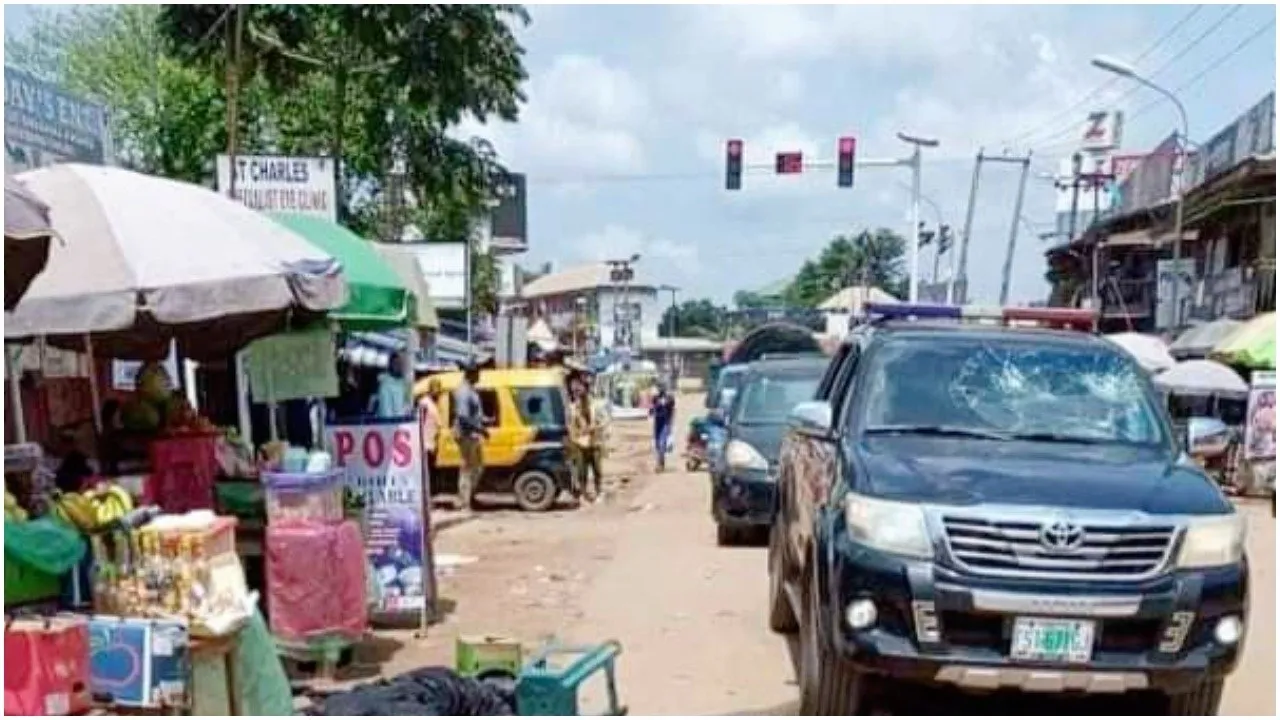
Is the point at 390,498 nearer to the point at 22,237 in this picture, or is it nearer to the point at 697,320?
the point at 22,237

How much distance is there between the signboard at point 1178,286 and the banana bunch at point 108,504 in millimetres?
29213

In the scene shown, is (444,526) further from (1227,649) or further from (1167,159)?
(1167,159)

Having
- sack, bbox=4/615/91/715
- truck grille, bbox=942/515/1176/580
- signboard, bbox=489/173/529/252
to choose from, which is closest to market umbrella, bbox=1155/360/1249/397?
truck grille, bbox=942/515/1176/580

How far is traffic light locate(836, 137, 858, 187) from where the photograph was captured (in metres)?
27.6

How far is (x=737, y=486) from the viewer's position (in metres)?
13.3

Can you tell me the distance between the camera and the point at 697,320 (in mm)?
125000

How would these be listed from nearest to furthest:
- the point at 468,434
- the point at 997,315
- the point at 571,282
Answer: the point at 997,315 < the point at 468,434 < the point at 571,282

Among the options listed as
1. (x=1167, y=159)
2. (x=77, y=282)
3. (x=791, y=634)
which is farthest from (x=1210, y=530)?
(x=1167, y=159)

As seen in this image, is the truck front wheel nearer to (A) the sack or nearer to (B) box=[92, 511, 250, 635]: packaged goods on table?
(B) box=[92, 511, 250, 635]: packaged goods on table

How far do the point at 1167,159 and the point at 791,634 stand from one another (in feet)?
98.9

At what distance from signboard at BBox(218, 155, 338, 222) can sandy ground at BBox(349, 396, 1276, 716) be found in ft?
11.0

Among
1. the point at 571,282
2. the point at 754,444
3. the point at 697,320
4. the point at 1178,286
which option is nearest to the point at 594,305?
the point at 571,282

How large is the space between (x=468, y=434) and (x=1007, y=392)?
11913 mm

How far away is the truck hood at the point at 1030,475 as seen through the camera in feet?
18.9
